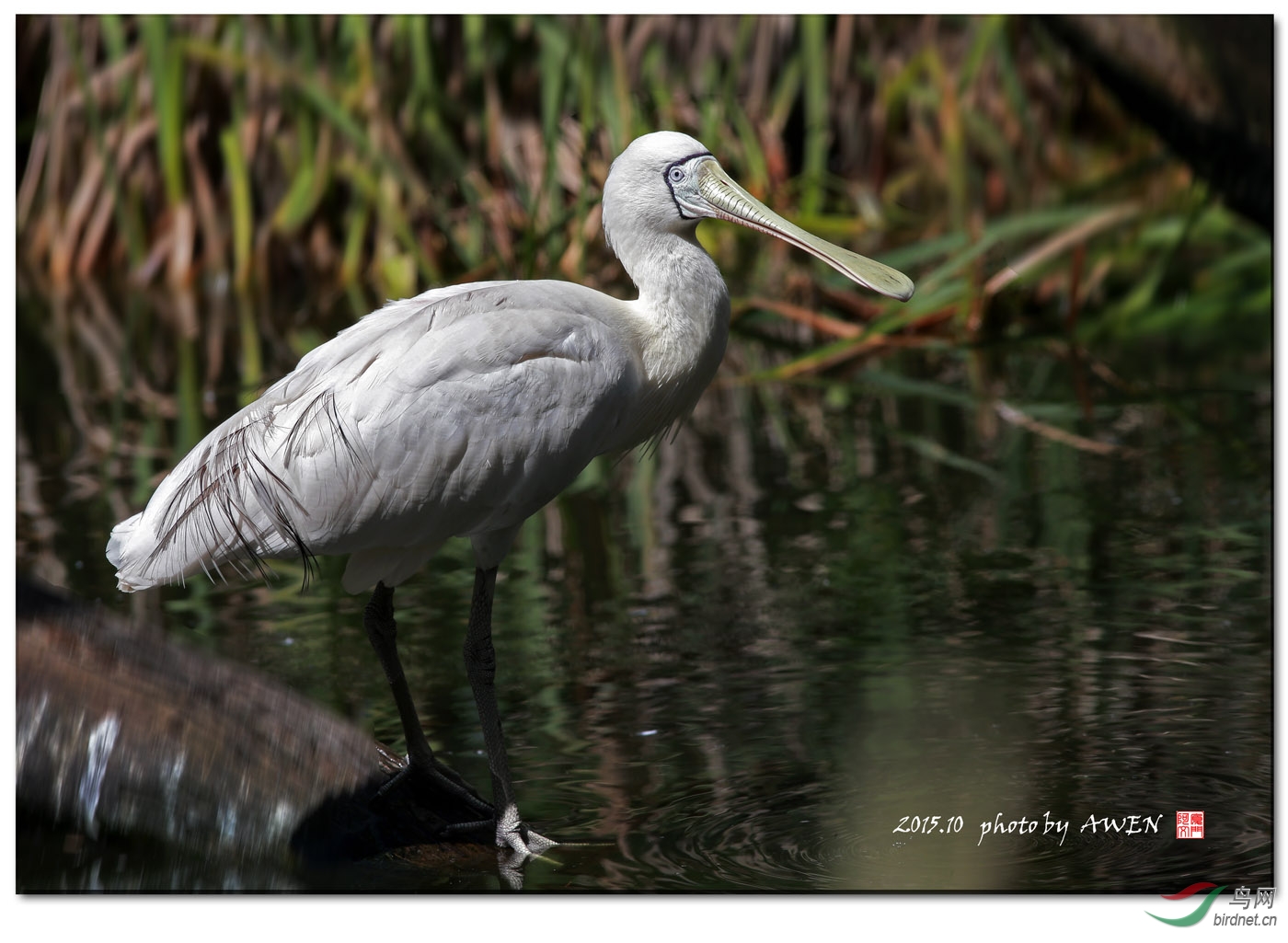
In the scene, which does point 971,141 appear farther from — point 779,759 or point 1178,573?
point 779,759

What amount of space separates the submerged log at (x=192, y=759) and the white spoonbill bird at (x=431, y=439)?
18 centimetres

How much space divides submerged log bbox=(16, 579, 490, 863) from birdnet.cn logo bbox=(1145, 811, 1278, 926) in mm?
1328

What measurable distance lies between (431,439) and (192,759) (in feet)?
2.52

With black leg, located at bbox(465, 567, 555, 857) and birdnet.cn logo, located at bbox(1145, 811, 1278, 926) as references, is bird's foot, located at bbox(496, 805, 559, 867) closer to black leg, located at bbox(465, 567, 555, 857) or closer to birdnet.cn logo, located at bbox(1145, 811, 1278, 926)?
black leg, located at bbox(465, 567, 555, 857)

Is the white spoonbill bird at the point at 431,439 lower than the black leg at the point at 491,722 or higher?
higher

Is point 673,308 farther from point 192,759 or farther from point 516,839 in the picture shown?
point 192,759

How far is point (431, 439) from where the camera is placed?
11.5 feet

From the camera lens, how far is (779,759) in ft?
12.7

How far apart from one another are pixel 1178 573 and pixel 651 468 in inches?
82.1
